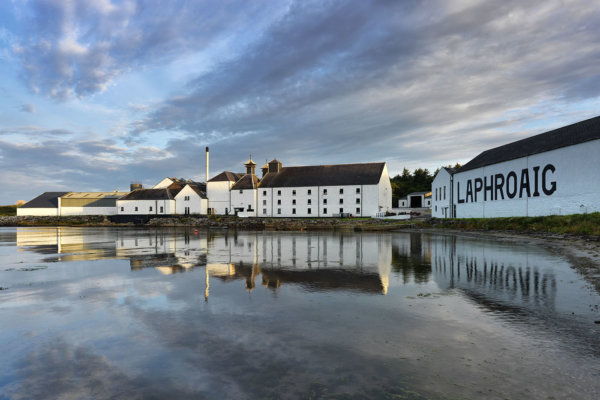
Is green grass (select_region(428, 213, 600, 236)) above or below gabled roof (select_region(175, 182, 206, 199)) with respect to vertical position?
below

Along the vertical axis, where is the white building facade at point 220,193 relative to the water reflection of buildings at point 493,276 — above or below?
above

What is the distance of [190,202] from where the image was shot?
3223 inches

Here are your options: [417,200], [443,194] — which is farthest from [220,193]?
[417,200]

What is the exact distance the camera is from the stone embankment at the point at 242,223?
2088 inches

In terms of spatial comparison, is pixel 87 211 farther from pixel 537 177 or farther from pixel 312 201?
pixel 537 177

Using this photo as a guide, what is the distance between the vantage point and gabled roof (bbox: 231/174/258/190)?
77812 millimetres

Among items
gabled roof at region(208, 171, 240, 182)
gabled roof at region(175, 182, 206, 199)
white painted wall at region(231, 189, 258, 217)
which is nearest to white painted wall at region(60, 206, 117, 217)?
gabled roof at region(175, 182, 206, 199)

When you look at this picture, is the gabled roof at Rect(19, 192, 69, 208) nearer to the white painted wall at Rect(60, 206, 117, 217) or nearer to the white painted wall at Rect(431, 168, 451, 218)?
the white painted wall at Rect(60, 206, 117, 217)

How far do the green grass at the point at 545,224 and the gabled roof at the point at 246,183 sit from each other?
1777 inches

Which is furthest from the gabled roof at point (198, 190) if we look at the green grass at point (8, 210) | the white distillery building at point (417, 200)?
the green grass at point (8, 210)

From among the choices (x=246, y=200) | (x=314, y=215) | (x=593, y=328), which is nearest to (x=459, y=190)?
(x=314, y=215)

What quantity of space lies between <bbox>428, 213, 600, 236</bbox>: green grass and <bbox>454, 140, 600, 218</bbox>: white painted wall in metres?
2.23

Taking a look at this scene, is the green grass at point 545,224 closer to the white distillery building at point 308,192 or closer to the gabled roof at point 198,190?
the white distillery building at point 308,192

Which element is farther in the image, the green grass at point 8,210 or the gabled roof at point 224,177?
the green grass at point 8,210
